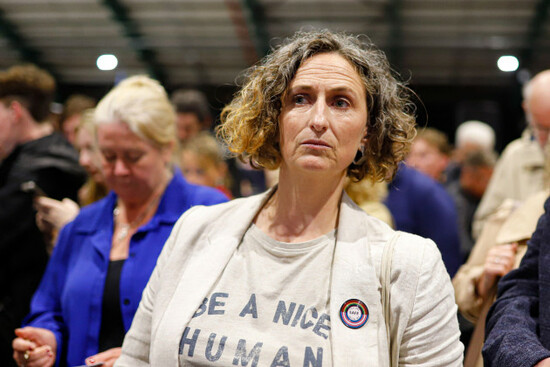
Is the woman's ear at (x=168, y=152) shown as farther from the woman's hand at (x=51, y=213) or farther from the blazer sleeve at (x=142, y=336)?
the blazer sleeve at (x=142, y=336)

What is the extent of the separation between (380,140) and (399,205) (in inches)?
91.9

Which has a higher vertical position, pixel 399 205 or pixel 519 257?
pixel 399 205

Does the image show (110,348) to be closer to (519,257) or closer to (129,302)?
(129,302)

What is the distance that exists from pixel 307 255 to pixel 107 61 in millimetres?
10745

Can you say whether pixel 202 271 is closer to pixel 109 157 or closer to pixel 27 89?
pixel 109 157

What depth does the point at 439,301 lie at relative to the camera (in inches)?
69.4

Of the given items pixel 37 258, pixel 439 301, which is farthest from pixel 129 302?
pixel 439 301

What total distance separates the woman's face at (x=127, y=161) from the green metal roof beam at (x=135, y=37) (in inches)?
347

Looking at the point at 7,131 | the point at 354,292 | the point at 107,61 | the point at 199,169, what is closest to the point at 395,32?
the point at 107,61

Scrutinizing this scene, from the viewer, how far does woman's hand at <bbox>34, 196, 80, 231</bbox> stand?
3.14 meters

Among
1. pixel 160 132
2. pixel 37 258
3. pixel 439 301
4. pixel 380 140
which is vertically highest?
pixel 160 132

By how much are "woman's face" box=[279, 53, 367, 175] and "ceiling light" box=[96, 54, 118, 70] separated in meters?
10.2

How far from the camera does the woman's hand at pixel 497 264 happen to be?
7.62ft

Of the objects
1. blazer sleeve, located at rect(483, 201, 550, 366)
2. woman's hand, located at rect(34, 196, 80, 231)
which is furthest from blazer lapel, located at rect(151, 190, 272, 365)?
woman's hand, located at rect(34, 196, 80, 231)
